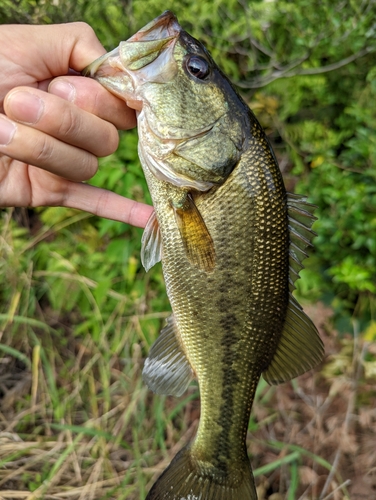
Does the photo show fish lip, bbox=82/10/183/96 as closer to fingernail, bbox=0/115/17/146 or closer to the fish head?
the fish head

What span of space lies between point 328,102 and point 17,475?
316 centimetres

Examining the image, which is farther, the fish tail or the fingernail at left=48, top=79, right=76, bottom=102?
the fish tail

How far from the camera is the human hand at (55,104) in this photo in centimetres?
126

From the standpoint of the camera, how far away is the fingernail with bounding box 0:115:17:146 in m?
1.26

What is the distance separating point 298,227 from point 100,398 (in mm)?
1782

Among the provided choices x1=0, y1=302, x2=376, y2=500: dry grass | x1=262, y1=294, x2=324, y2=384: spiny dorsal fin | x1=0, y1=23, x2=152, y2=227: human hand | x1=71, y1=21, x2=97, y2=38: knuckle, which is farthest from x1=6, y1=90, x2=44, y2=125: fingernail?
x1=0, y1=302, x2=376, y2=500: dry grass

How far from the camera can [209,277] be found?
1.35 meters

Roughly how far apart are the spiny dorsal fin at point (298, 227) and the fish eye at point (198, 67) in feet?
1.56

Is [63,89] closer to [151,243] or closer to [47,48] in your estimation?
[47,48]

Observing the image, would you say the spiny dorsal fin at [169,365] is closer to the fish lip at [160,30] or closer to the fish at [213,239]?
the fish at [213,239]

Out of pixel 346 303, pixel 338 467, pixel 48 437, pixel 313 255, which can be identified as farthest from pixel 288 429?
pixel 48 437

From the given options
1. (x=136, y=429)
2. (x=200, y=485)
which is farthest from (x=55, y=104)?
(x=136, y=429)

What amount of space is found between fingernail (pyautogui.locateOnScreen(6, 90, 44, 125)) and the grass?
1547 millimetres

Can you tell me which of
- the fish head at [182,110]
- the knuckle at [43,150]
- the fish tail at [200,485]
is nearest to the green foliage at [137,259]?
the fish tail at [200,485]
